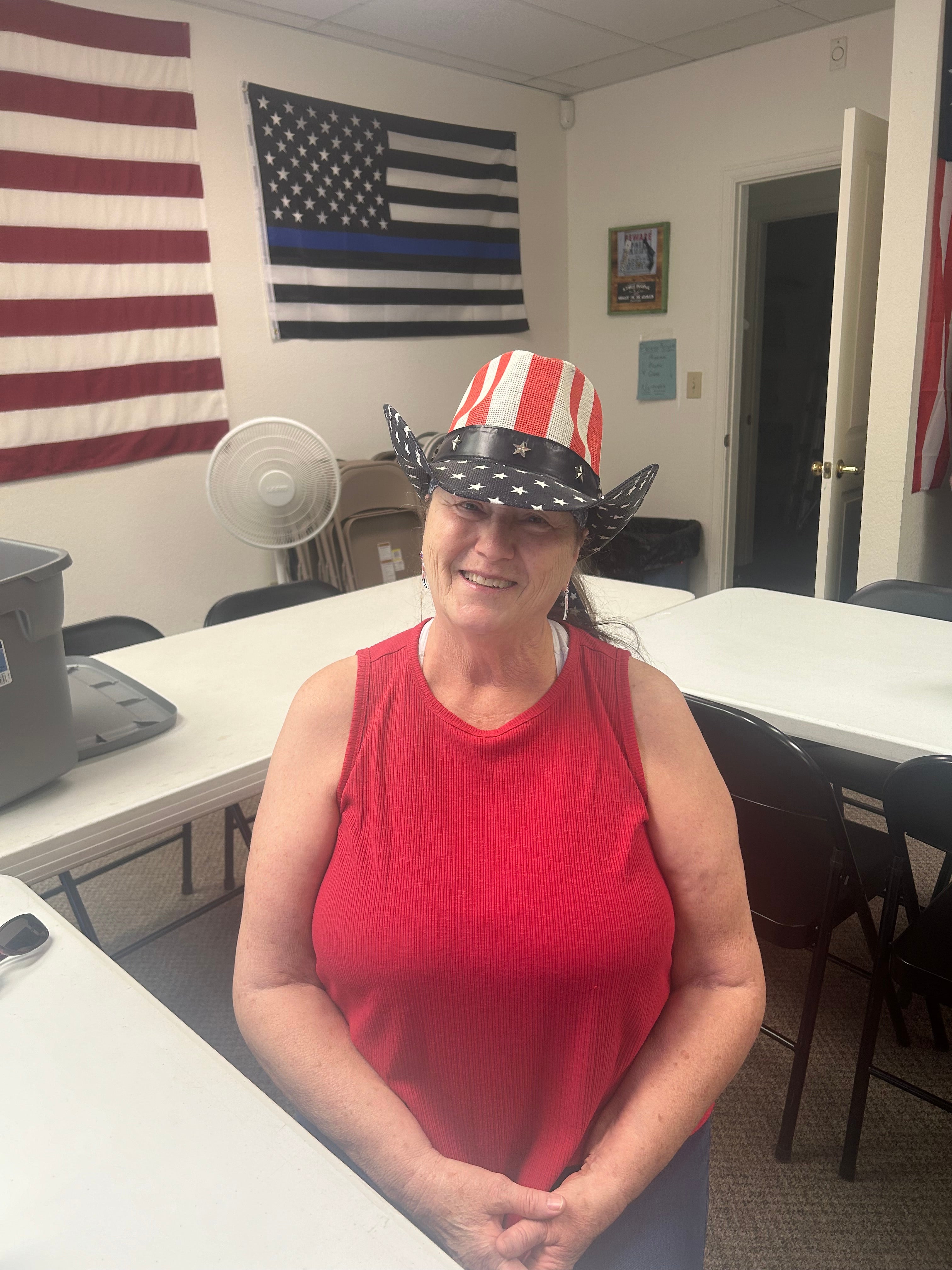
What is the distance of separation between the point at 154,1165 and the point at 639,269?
4981 millimetres

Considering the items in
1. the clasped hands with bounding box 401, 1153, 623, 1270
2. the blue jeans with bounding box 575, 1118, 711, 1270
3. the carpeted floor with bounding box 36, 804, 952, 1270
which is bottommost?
the carpeted floor with bounding box 36, 804, 952, 1270

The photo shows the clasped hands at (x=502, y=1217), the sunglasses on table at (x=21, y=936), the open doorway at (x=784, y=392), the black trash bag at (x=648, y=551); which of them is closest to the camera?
the clasped hands at (x=502, y=1217)

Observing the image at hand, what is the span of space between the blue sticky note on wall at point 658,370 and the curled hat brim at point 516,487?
13.4 ft

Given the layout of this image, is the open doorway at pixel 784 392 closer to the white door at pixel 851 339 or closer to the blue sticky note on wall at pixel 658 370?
the blue sticky note on wall at pixel 658 370

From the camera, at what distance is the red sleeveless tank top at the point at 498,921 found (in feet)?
3.18

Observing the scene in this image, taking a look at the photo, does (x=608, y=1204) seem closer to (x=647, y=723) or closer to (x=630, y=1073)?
(x=630, y=1073)

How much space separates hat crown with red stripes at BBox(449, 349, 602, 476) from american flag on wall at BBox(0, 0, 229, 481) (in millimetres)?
2858

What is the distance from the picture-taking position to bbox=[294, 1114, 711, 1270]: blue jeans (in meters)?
1.01

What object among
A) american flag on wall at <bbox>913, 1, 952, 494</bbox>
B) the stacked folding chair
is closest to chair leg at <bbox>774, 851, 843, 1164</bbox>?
american flag on wall at <bbox>913, 1, 952, 494</bbox>

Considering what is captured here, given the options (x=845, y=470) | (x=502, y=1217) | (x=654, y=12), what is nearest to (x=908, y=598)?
(x=845, y=470)

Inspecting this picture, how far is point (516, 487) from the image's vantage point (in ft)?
3.17

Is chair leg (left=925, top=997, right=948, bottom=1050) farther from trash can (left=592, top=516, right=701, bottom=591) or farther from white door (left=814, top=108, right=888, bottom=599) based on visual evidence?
trash can (left=592, top=516, right=701, bottom=591)

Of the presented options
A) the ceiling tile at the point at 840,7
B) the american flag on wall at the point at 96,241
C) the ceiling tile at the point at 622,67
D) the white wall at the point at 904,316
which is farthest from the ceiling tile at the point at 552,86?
the white wall at the point at 904,316

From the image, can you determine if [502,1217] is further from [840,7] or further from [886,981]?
[840,7]
